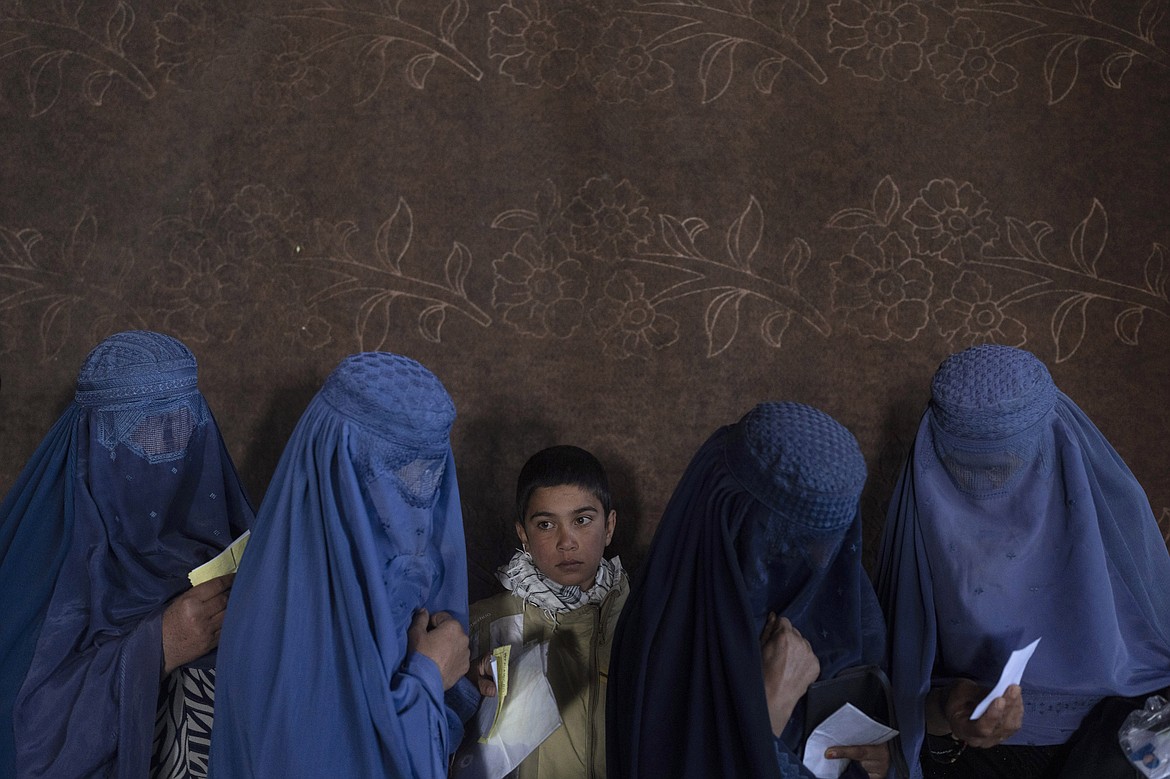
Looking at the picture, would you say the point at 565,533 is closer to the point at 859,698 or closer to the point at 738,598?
the point at 738,598

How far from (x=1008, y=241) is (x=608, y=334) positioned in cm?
126

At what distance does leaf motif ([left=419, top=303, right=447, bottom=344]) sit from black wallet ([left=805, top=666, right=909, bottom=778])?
153cm

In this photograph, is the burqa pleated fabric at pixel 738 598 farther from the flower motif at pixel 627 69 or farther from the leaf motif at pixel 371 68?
the leaf motif at pixel 371 68

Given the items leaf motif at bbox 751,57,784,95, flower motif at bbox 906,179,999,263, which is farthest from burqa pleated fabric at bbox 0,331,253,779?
flower motif at bbox 906,179,999,263

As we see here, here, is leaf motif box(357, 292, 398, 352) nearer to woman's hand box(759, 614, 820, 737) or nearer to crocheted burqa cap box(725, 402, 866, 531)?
crocheted burqa cap box(725, 402, 866, 531)

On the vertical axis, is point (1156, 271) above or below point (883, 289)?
above

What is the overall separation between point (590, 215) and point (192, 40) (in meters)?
1.35

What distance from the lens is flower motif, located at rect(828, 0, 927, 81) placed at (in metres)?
3.01

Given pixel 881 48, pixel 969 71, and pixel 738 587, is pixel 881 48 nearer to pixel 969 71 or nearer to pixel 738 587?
pixel 969 71

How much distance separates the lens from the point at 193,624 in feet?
6.96

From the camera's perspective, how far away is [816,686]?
6.56ft

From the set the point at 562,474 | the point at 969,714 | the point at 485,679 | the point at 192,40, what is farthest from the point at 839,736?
the point at 192,40

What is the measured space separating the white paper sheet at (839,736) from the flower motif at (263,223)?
6.65 ft

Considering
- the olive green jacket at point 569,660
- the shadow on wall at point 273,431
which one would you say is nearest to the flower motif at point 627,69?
the shadow on wall at point 273,431
